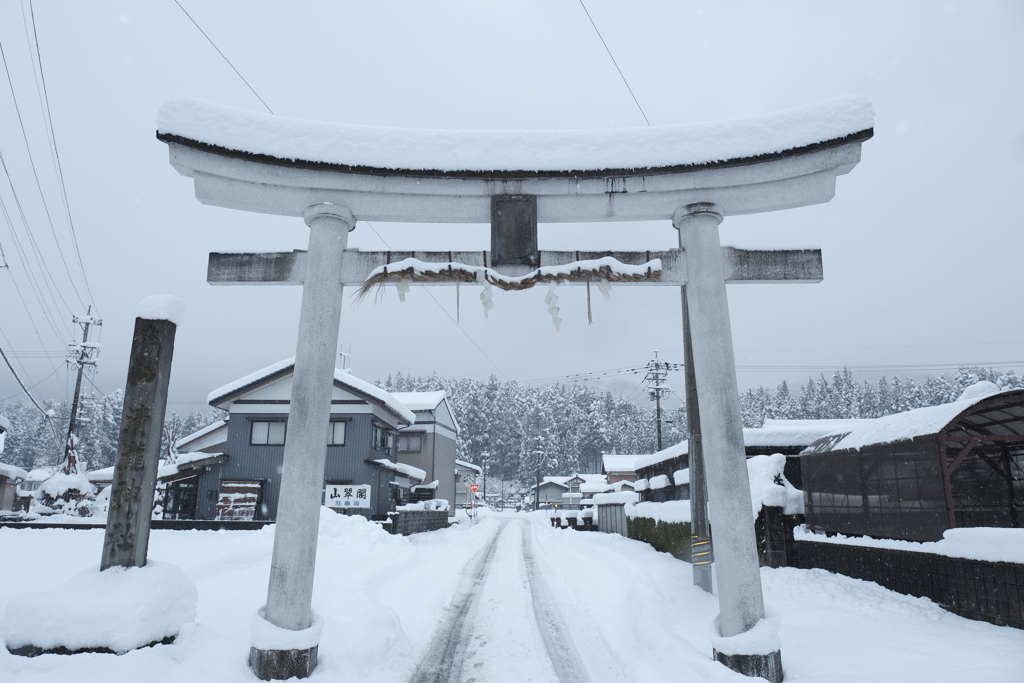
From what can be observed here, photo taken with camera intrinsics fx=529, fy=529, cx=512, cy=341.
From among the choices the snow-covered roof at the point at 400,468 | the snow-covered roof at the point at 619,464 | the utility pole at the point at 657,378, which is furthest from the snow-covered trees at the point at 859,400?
the snow-covered roof at the point at 400,468

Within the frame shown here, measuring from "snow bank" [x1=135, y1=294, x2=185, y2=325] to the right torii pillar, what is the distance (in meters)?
6.51

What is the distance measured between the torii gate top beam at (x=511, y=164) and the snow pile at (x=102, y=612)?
4.63 meters

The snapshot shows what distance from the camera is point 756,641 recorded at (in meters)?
5.87

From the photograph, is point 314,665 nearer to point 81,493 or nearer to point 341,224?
point 341,224

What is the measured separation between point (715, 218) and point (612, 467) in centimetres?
5835

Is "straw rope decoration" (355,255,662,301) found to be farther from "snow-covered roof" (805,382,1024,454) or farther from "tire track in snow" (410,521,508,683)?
"snow-covered roof" (805,382,1024,454)

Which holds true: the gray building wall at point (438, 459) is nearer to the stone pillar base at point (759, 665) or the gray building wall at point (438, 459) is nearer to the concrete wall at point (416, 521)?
the concrete wall at point (416, 521)

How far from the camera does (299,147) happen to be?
A: 6.74 metres

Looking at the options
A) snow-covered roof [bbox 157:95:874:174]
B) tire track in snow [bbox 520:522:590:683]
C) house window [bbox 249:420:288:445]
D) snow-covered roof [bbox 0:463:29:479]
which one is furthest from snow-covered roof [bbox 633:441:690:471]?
snow-covered roof [bbox 0:463:29:479]

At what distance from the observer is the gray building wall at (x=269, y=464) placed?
89.2ft

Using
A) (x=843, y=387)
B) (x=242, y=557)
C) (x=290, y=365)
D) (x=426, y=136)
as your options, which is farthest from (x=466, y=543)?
(x=843, y=387)

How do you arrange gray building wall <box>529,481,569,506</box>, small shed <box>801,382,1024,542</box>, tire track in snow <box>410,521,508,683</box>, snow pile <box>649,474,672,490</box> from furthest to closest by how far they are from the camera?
gray building wall <box>529,481,569,506</box>, snow pile <box>649,474,672,490</box>, small shed <box>801,382,1024,542</box>, tire track in snow <box>410,521,508,683</box>

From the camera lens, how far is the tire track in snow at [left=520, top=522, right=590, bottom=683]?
6.88 meters

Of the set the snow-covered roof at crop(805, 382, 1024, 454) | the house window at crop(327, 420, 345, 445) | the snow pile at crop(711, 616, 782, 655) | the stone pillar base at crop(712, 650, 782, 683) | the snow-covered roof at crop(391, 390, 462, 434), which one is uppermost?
the snow-covered roof at crop(391, 390, 462, 434)
